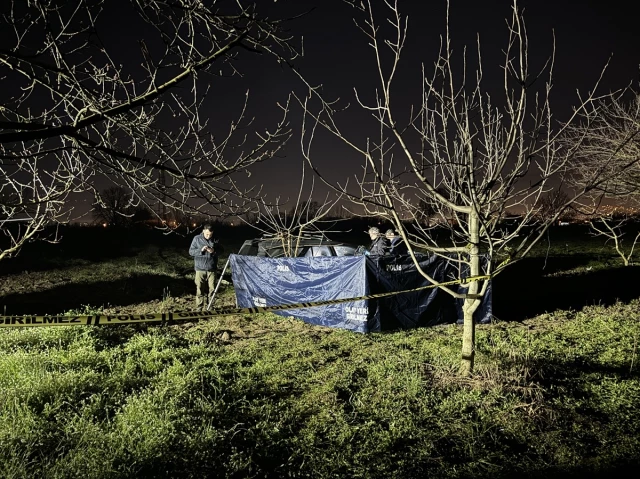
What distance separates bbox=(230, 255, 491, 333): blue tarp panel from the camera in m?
7.54

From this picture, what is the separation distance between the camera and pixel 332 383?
4.80 meters

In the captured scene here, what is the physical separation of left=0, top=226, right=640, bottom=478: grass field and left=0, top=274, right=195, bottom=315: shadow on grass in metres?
5.04

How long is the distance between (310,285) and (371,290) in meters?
1.53

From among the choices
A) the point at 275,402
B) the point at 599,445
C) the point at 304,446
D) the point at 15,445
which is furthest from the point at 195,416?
Result: the point at 599,445

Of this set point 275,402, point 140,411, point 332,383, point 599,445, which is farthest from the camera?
point 332,383

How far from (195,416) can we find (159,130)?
2.69 m

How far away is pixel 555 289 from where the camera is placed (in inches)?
465

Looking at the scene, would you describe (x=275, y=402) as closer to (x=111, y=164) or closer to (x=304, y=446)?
(x=304, y=446)

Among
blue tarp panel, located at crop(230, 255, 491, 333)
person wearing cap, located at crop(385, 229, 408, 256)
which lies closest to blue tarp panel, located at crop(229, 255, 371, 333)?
blue tarp panel, located at crop(230, 255, 491, 333)

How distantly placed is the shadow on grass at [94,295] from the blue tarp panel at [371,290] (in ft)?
18.6

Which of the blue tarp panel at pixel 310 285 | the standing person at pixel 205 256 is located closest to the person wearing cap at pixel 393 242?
the blue tarp panel at pixel 310 285

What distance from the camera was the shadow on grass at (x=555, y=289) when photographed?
950 cm

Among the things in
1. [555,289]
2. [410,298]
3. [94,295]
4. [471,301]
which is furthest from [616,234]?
[94,295]

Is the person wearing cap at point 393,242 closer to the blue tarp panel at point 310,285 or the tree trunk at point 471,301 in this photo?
the blue tarp panel at point 310,285
